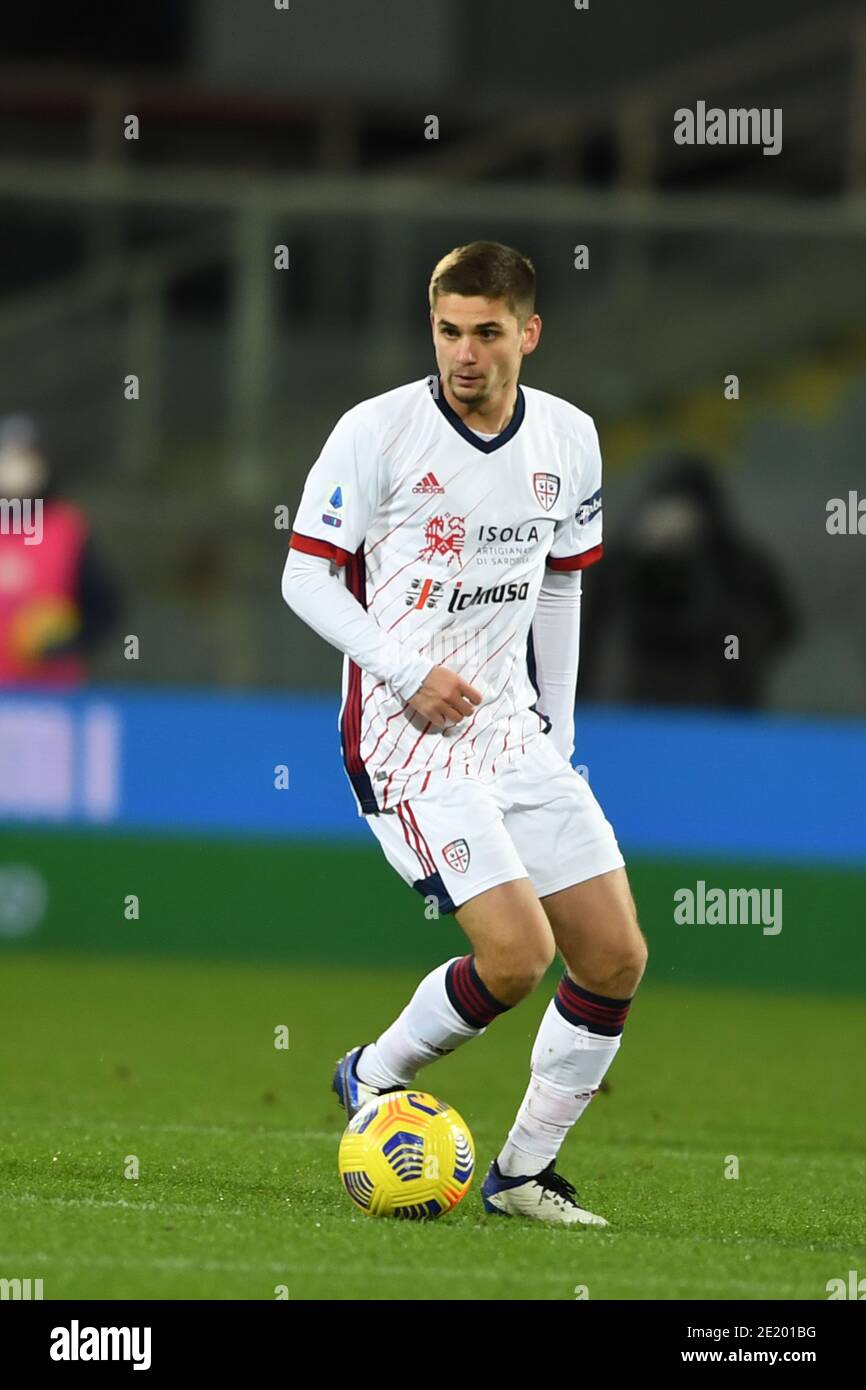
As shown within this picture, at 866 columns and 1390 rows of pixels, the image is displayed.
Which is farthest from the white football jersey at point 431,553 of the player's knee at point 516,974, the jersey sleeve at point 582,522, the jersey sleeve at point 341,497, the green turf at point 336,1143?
the green turf at point 336,1143

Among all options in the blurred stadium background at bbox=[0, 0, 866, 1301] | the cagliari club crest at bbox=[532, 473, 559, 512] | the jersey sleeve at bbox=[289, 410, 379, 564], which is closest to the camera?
the jersey sleeve at bbox=[289, 410, 379, 564]

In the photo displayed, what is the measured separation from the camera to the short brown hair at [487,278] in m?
5.98

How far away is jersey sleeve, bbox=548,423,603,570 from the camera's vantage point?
6410 millimetres

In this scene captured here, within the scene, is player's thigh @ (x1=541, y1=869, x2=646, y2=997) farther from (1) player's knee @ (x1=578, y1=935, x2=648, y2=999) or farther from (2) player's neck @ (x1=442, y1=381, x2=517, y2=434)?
(2) player's neck @ (x1=442, y1=381, x2=517, y2=434)

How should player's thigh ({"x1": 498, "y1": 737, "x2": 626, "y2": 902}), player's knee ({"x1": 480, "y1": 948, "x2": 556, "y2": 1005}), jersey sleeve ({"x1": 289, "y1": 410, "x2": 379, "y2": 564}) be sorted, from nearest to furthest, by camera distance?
player's knee ({"x1": 480, "y1": 948, "x2": 556, "y2": 1005})
jersey sleeve ({"x1": 289, "y1": 410, "x2": 379, "y2": 564})
player's thigh ({"x1": 498, "y1": 737, "x2": 626, "y2": 902})

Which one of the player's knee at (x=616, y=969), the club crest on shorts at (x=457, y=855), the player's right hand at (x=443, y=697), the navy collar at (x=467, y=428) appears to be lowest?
the player's knee at (x=616, y=969)

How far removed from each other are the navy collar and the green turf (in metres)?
1.91

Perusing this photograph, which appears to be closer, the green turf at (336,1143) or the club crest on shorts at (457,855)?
the green turf at (336,1143)

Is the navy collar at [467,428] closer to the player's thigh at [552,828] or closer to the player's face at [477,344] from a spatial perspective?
the player's face at [477,344]

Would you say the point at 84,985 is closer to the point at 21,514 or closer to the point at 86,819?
the point at 86,819

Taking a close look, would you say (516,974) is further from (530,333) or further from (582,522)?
(530,333)

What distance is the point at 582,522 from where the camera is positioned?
6453 mm

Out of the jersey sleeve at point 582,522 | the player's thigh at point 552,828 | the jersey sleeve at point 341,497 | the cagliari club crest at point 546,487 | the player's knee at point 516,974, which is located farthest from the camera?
the jersey sleeve at point 582,522

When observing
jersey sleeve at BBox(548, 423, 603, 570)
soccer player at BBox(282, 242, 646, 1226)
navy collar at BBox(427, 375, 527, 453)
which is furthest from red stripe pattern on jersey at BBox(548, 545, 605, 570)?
navy collar at BBox(427, 375, 527, 453)
